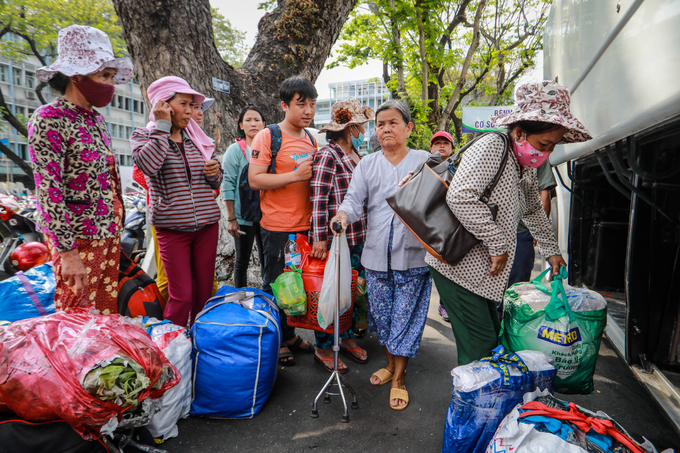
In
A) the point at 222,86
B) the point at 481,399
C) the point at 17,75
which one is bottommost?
the point at 481,399

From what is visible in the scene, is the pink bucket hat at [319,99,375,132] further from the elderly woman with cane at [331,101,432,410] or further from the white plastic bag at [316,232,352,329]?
the white plastic bag at [316,232,352,329]

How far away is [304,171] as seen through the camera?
9.48 feet

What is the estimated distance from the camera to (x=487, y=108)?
11.4 meters

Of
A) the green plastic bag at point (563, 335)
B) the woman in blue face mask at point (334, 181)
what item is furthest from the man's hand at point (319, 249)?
the green plastic bag at point (563, 335)

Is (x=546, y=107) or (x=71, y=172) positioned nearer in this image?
(x=546, y=107)

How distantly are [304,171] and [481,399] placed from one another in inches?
74.2

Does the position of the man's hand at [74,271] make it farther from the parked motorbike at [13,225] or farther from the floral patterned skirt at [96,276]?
the parked motorbike at [13,225]

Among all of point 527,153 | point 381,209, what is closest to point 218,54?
point 381,209

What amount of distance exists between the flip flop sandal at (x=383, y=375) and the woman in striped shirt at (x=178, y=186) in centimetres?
146

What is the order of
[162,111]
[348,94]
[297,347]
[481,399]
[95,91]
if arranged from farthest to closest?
[348,94]
[297,347]
[162,111]
[95,91]
[481,399]

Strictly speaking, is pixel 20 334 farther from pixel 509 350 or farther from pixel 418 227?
pixel 509 350

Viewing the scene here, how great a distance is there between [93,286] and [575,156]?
370 centimetres

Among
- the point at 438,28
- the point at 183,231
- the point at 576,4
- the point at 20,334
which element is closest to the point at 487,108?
the point at 438,28

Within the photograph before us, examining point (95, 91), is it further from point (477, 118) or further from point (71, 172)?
point (477, 118)
